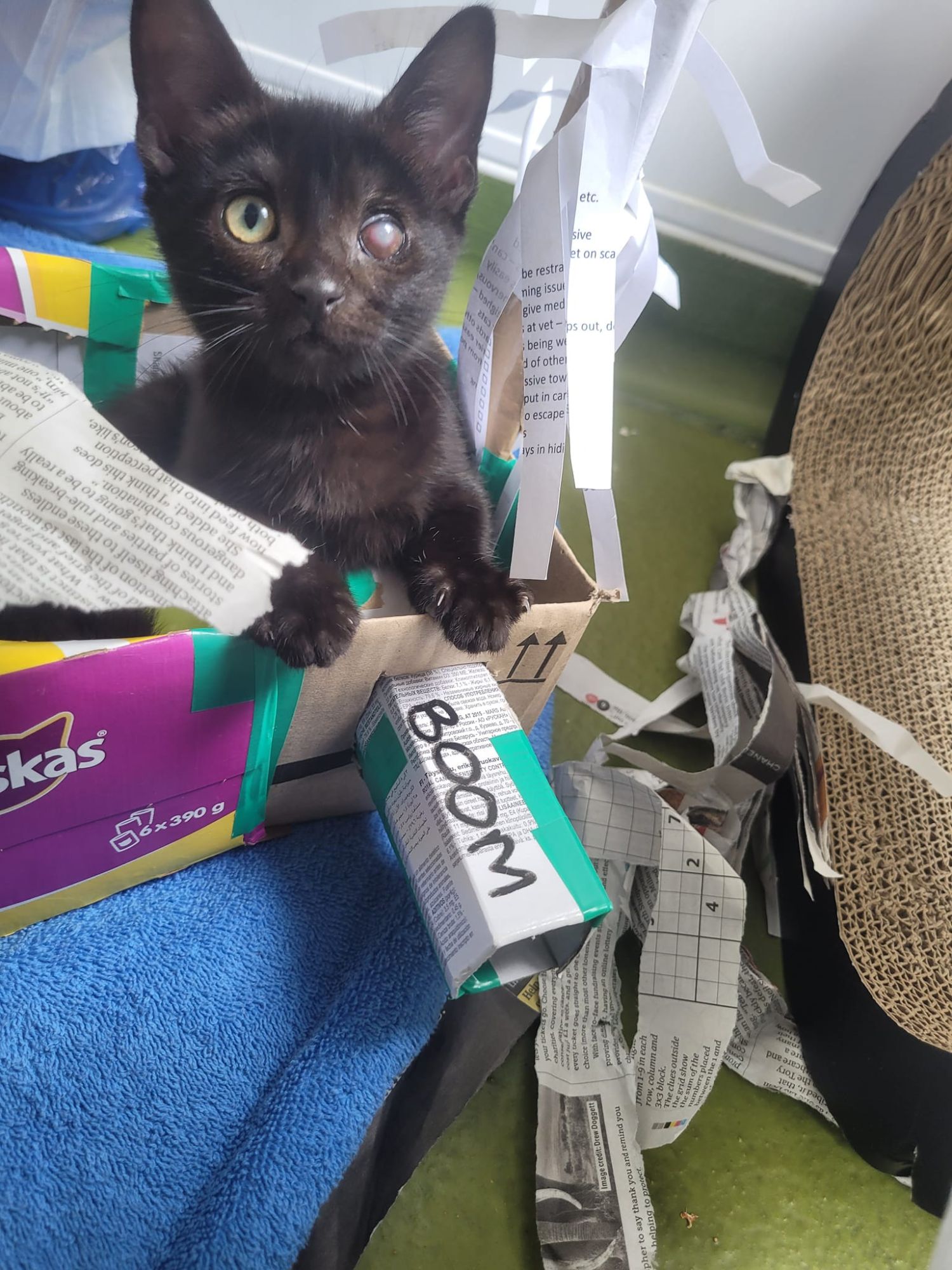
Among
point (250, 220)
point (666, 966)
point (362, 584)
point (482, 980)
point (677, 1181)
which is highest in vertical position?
point (250, 220)

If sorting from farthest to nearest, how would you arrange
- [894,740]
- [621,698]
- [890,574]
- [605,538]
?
[621,698] < [890,574] < [894,740] < [605,538]

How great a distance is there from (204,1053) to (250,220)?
55 cm

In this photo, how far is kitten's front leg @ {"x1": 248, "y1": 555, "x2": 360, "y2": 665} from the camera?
1.47 feet

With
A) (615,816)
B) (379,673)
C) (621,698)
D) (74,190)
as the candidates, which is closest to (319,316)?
(379,673)

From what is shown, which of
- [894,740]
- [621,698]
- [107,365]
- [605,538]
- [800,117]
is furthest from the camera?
[800,117]

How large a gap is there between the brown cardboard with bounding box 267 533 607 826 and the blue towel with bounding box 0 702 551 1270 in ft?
0.20

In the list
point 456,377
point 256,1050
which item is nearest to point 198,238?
point 456,377

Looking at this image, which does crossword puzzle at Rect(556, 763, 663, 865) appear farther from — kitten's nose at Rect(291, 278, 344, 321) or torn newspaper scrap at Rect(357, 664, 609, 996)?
kitten's nose at Rect(291, 278, 344, 321)

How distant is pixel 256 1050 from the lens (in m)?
0.60

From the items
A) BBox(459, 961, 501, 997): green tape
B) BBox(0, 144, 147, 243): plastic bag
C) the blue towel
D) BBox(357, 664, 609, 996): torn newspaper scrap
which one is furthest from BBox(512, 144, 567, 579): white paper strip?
BBox(0, 144, 147, 243): plastic bag

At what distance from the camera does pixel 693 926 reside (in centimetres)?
69

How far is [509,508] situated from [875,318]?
1.91ft

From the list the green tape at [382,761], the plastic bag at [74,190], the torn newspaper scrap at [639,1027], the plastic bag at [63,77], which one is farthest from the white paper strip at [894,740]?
the plastic bag at [74,190]

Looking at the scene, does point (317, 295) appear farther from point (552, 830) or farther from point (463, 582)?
point (552, 830)
